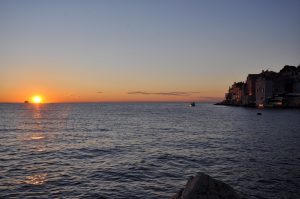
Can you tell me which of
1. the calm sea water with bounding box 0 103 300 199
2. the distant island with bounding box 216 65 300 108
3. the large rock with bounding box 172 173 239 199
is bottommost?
the calm sea water with bounding box 0 103 300 199

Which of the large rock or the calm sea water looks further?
the calm sea water

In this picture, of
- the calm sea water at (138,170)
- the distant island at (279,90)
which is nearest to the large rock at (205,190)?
the calm sea water at (138,170)

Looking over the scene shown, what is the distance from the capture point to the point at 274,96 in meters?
170

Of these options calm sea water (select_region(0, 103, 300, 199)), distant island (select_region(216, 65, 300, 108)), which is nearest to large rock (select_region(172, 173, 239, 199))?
calm sea water (select_region(0, 103, 300, 199))

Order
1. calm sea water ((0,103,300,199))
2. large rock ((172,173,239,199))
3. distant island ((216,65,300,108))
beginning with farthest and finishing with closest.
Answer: distant island ((216,65,300,108)) → calm sea water ((0,103,300,199)) → large rock ((172,173,239,199))

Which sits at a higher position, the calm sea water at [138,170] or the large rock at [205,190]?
Answer: the large rock at [205,190]

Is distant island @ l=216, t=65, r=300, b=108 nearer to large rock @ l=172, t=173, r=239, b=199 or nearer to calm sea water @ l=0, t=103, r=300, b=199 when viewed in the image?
calm sea water @ l=0, t=103, r=300, b=199

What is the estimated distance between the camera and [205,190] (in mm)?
10102

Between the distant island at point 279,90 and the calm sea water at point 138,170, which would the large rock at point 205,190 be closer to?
the calm sea water at point 138,170

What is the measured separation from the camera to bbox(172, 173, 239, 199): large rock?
9.95m

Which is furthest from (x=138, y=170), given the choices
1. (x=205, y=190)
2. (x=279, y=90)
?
(x=279, y=90)

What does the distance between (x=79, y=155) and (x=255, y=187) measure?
17.2m

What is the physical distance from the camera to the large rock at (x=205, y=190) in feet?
32.7

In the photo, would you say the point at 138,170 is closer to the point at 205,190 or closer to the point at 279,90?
the point at 205,190
